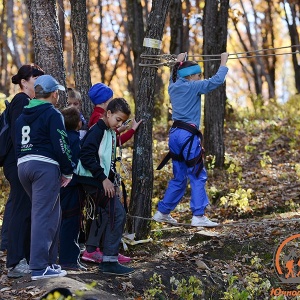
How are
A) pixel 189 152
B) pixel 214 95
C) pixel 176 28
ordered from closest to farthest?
pixel 189 152 < pixel 214 95 < pixel 176 28

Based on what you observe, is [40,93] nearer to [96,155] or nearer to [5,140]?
[5,140]

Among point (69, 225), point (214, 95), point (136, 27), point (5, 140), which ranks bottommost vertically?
point (69, 225)

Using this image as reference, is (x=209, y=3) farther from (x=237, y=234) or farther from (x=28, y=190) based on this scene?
(x=28, y=190)

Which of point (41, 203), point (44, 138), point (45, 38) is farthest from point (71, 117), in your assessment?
point (45, 38)

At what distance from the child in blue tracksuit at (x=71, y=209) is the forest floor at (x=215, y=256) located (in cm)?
29

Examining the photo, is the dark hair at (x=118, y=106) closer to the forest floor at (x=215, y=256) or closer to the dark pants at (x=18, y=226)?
the dark pants at (x=18, y=226)

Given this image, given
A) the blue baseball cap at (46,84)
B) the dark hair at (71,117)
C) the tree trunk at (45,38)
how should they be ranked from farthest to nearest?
the tree trunk at (45,38) → the dark hair at (71,117) → the blue baseball cap at (46,84)

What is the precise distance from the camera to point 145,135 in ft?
26.0

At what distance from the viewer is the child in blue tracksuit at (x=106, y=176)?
6.73m

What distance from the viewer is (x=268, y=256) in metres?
7.54

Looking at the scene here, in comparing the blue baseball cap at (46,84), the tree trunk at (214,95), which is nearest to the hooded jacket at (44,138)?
the blue baseball cap at (46,84)

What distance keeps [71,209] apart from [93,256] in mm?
619

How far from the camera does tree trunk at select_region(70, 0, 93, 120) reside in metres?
8.40

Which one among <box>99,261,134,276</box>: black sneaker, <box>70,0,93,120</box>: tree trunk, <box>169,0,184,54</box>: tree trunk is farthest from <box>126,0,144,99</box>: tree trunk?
<box>99,261,134,276</box>: black sneaker
